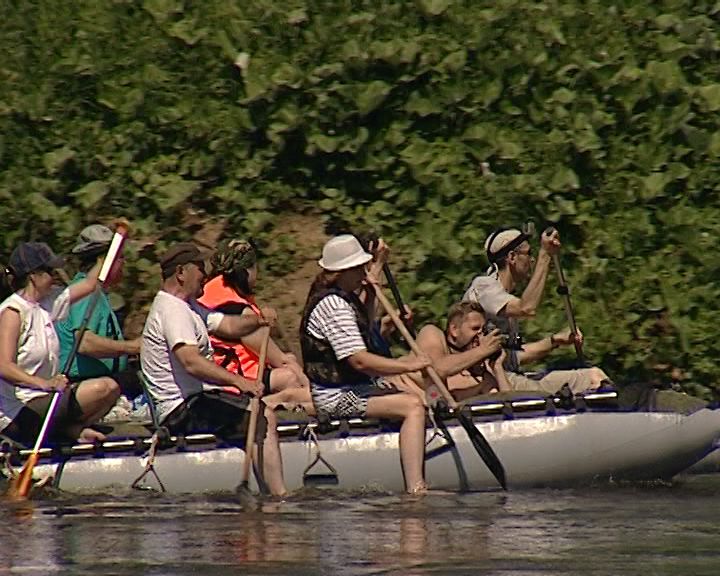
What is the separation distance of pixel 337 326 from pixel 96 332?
1623mm

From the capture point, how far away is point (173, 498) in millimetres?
11344

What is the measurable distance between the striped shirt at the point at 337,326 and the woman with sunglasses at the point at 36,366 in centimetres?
123

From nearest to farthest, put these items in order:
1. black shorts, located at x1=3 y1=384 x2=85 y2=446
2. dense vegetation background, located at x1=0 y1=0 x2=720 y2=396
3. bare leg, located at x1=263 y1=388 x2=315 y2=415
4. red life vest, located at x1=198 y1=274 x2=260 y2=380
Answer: black shorts, located at x1=3 y1=384 x2=85 y2=446 → red life vest, located at x1=198 y1=274 x2=260 y2=380 → bare leg, located at x1=263 y1=388 x2=315 y2=415 → dense vegetation background, located at x1=0 y1=0 x2=720 y2=396

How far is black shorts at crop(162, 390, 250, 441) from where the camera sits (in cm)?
1151

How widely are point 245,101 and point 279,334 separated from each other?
1.72 m

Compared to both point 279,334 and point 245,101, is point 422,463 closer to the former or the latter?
point 279,334

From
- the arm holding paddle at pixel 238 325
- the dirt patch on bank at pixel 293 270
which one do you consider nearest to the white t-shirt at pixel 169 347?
the arm holding paddle at pixel 238 325

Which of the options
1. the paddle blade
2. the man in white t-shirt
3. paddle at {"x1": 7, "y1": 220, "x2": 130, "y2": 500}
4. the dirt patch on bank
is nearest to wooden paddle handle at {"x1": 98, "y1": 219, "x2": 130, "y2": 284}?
paddle at {"x1": 7, "y1": 220, "x2": 130, "y2": 500}

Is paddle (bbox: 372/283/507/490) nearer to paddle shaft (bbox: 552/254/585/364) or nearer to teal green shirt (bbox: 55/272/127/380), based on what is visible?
paddle shaft (bbox: 552/254/585/364)

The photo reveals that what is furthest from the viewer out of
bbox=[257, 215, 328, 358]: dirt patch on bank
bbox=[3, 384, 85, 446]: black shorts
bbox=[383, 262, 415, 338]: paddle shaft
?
bbox=[257, 215, 328, 358]: dirt patch on bank

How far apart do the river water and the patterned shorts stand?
1.59 feet

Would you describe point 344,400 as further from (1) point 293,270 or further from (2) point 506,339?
(1) point 293,270

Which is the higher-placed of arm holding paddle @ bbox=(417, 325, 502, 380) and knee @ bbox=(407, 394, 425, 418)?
arm holding paddle @ bbox=(417, 325, 502, 380)

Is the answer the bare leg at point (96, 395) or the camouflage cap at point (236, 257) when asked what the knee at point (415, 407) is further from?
the bare leg at point (96, 395)
